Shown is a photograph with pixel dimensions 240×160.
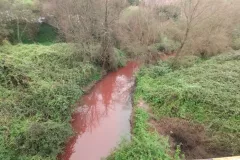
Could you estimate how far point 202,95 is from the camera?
46.3 feet

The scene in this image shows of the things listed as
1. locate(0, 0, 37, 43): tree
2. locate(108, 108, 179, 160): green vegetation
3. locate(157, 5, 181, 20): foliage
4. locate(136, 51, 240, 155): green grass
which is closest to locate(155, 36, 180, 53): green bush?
locate(157, 5, 181, 20): foliage

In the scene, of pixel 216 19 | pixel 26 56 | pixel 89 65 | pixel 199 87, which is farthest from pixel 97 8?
pixel 216 19

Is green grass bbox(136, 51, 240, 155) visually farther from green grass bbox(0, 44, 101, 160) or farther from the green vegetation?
green grass bbox(0, 44, 101, 160)

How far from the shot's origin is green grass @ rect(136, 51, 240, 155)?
12.4 m

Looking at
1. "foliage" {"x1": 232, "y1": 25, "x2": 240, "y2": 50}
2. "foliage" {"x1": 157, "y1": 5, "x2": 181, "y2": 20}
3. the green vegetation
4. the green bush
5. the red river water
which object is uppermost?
"foliage" {"x1": 157, "y1": 5, "x2": 181, "y2": 20}

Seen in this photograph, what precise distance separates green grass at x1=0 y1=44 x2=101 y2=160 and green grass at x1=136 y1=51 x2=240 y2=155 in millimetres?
5085

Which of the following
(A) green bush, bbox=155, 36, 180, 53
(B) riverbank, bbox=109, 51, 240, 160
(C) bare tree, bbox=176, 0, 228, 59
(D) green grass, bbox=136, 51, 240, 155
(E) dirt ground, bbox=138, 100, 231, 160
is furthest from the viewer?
(A) green bush, bbox=155, 36, 180, 53

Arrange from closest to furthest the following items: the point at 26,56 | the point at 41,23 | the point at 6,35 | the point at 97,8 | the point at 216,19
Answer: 1. the point at 26,56
2. the point at 97,8
3. the point at 6,35
4. the point at 216,19
5. the point at 41,23

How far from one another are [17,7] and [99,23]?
7.83 m

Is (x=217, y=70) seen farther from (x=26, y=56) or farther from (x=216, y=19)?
(x=26, y=56)

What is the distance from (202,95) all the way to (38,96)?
32.9 ft

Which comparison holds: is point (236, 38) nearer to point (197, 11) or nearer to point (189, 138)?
point (197, 11)

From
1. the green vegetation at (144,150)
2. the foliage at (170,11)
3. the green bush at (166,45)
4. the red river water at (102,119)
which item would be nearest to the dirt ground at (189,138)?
the green vegetation at (144,150)

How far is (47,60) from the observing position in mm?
16672
